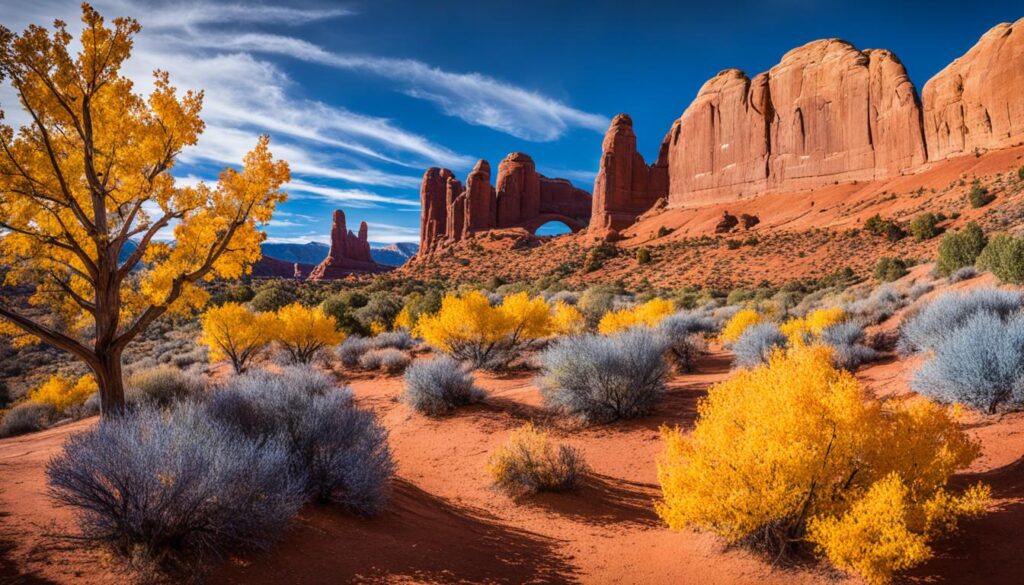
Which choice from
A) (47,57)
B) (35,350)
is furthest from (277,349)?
(35,350)

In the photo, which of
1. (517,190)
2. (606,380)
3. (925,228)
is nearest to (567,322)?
(606,380)

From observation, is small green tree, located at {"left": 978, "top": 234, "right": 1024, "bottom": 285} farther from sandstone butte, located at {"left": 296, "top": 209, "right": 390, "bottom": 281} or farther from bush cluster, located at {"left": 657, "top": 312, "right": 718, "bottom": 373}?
sandstone butte, located at {"left": 296, "top": 209, "right": 390, "bottom": 281}

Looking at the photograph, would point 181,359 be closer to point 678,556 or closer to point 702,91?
point 678,556

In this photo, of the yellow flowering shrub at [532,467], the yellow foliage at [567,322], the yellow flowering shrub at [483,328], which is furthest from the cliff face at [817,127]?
the yellow flowering shrub at [532,467]

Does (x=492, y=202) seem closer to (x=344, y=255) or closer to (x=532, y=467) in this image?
(x=344, y=255)

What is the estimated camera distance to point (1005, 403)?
643 centimetres

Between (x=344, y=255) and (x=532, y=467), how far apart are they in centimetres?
11392

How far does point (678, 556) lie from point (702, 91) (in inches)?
3598

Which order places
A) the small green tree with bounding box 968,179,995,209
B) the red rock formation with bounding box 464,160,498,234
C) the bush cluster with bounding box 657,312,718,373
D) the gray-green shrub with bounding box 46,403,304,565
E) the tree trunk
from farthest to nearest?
the red rock formation with bounding box 464,160,498,234 < the small green tree with bounding box 968,179,995,209 < the bush cluster with bounding box 657,312,718,373 < the tree trunk < the gray-green shrub with bounding box 46,403,304,565

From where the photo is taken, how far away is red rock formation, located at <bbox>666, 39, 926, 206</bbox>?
6000 cm

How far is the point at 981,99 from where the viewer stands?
5228 cm

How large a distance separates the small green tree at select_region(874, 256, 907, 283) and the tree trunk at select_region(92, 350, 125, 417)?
32821mm

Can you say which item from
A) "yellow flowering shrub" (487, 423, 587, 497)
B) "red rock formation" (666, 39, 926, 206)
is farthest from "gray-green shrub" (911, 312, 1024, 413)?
"red rock formation" (666, 39, 926, 206)

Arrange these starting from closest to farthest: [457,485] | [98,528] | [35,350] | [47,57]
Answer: [98,528], [47,57], [457,485], [35,350]
